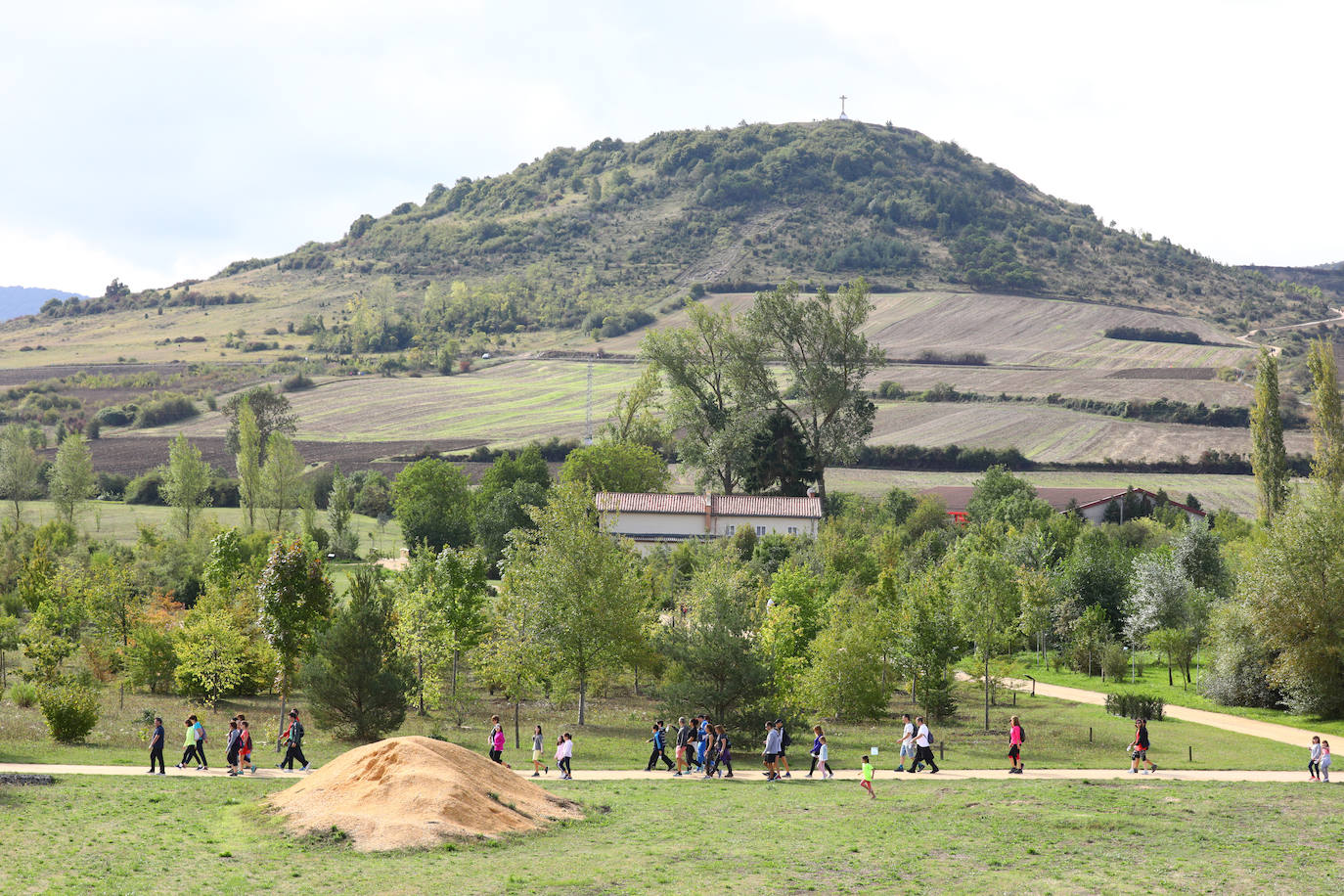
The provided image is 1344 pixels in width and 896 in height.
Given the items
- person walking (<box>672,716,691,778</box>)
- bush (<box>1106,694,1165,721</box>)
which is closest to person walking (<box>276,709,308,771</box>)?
person walking (<box>672,716,691,778</box>)

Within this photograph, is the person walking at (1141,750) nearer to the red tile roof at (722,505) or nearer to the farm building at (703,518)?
the farm building at (703,518)

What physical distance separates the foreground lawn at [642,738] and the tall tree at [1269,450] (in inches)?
1162

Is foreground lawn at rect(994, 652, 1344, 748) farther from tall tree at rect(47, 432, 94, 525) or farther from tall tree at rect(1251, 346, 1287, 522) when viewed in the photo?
tall tree at rect(47, 432, 94, 525)

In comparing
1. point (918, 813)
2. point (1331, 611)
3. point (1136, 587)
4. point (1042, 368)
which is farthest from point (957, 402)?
point (918, 813)

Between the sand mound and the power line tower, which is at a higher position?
the power line tower

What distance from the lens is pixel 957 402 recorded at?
134500 mm

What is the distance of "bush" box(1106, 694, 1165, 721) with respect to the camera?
42.1 meters

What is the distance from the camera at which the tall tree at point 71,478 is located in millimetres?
83938

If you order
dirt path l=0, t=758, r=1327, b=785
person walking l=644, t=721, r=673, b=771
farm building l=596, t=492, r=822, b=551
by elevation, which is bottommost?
dirt path l=0, t=758, r=1327, b=785

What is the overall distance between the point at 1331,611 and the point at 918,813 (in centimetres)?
2557

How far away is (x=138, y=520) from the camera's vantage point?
90688 mm

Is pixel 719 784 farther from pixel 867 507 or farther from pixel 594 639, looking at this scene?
pixel 867 507

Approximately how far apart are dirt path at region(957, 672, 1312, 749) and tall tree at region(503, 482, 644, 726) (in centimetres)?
1689

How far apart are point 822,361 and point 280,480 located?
42293mm
